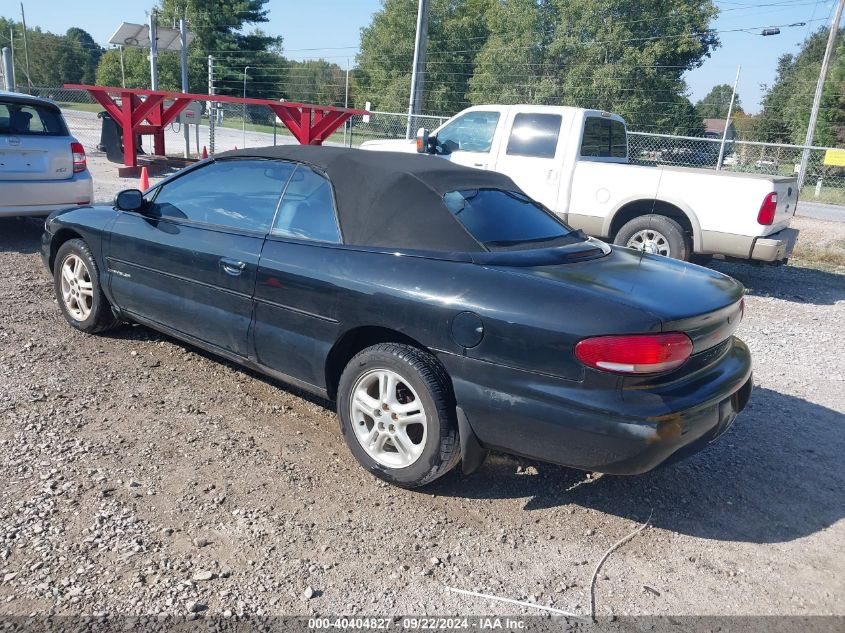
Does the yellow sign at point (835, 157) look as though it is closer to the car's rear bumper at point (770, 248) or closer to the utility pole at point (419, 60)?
the utility pole at point (419, 60)

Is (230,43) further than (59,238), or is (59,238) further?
(230,43)

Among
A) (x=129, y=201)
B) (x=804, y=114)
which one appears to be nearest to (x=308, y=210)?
(x=129, y=201)

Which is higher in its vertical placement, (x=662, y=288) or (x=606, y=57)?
(x=606, y=57)

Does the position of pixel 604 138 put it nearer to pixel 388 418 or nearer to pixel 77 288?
pixel 77 288

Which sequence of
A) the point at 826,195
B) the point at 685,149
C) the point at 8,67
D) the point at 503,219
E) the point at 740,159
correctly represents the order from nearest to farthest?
1. the point at 503,219
2. the point at 8,67
3. the point at 685,149
4. the point at 740,159
5. the point at 826,195

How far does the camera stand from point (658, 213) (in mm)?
8109

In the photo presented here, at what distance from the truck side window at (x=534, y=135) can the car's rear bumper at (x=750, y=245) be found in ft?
7.33

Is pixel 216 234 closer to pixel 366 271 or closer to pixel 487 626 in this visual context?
pixel 366 271

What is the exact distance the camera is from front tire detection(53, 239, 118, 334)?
4.91 m

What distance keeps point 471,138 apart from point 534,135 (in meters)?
0.91

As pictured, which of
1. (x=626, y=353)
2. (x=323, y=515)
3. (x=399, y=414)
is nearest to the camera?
(x=626, y=353)

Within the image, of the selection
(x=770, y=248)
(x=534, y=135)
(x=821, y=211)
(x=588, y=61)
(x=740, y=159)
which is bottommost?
(x=821, y=211)

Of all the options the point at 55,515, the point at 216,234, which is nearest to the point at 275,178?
the point at 216,234

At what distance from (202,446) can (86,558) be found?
3.26ft
